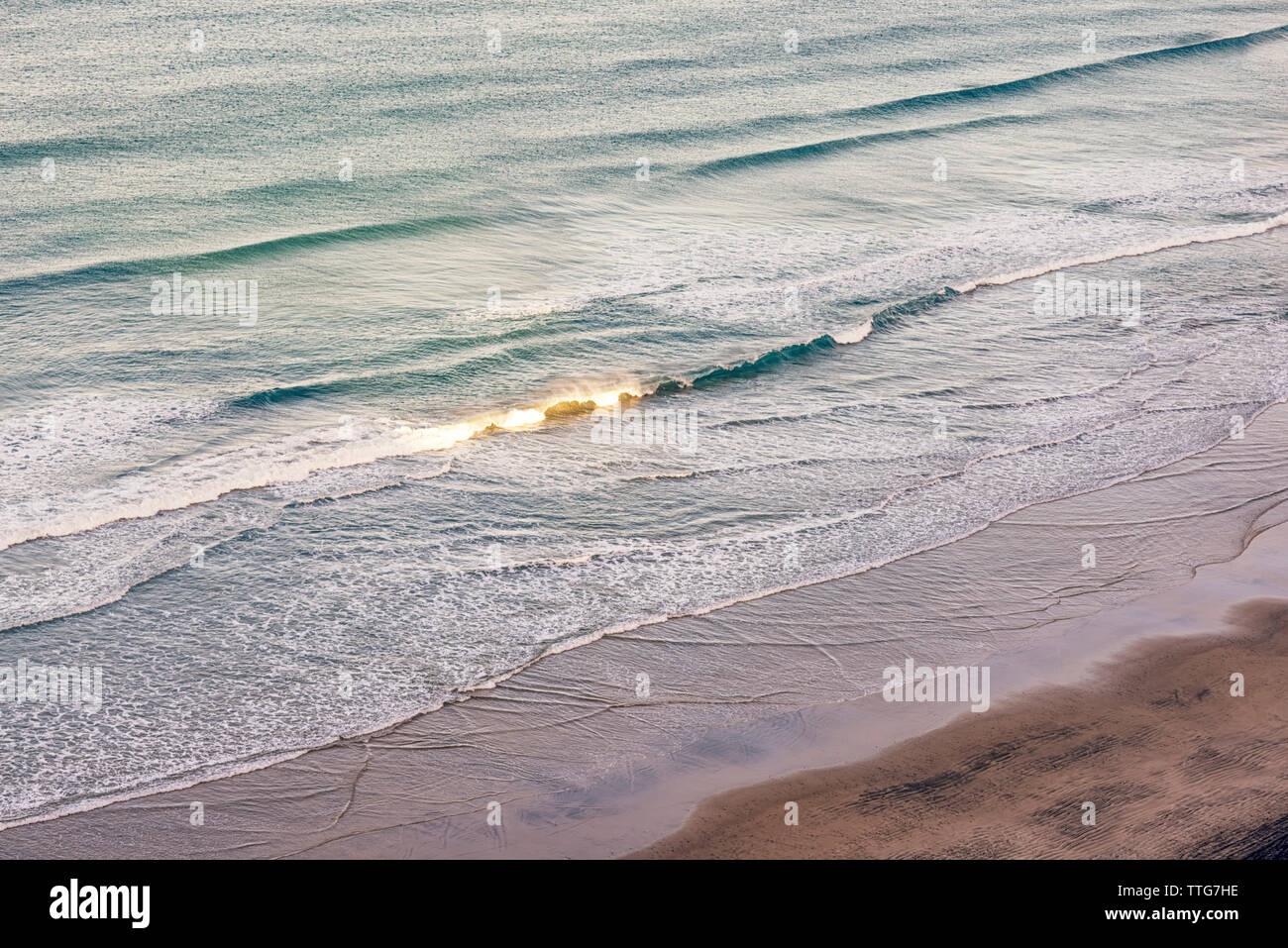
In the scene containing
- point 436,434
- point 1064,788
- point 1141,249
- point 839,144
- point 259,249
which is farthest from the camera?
point 839,144

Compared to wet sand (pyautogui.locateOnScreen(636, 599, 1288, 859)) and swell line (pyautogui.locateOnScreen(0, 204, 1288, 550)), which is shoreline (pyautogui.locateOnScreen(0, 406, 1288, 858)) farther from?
swell line (pyautogui.locateOnScreen(0, 204, 1288, 550))

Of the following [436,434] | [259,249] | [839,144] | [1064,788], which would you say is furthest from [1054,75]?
[1064,788]

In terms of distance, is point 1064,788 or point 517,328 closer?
point 1064,788

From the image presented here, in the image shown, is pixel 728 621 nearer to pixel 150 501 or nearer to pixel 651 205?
pixel 150 501

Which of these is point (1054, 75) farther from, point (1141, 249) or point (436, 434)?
point (436, 434)

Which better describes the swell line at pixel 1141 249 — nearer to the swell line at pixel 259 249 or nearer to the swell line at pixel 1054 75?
the swell line at pixel 259 249

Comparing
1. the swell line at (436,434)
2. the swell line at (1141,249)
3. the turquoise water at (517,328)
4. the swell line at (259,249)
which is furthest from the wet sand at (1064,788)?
the swell line at (259,249)

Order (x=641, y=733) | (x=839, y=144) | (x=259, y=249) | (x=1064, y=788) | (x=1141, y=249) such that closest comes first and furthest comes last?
(x=1064, y=788) < (x=641, y=733) < (x=259, y=249) < (x=1141, y=249) < (x=839, y=144)

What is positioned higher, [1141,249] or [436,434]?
[1141,249]
